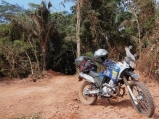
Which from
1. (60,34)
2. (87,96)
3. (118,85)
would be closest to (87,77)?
(87,96)

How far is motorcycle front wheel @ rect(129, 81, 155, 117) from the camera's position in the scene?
146 inches

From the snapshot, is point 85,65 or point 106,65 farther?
point 85,65

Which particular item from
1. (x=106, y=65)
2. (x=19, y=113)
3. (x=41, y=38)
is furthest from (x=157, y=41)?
(x=41, y=38)

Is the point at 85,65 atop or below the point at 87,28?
below

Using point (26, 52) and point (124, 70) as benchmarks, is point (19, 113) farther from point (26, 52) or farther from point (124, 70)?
point (26, 52)

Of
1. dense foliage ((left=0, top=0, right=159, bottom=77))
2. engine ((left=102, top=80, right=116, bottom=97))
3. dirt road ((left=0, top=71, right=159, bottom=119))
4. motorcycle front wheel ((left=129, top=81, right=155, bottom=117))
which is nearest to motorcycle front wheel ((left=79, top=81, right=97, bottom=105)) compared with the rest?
dirt road ((left=0, top=71, right=159, bottom=119))

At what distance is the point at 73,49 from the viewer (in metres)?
14.6

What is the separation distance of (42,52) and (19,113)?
7304mm

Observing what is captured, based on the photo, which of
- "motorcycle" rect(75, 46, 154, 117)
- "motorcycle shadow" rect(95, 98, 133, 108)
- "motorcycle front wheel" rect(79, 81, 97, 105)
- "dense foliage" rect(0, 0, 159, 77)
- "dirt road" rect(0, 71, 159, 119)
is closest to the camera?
"motorcycle" rect(75, 46, 154, 117)

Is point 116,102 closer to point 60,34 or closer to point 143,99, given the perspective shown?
point 143,99

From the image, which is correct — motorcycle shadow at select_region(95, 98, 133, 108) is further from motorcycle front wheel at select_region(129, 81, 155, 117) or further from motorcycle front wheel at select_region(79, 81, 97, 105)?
motorcycle front wheel at select_region(129, 81, 155, 117)

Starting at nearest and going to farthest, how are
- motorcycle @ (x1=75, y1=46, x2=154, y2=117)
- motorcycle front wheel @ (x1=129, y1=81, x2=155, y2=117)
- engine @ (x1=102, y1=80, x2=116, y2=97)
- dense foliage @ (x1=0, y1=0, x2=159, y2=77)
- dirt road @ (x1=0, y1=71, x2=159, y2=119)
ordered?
motorcycle front wheel @ (x1=129, y1=81, x2=155, y2=117) → motorcycle @ (x1=75, y1=46, x2=154, y2=117) → dirt road @ (x1=0, y1=71, x2=159, y2=119) → engine @ (x1=102, y1=80, x2=116, y2=97) → dense foliage @ (x1=0, y1=0, x2=159, y2=77)

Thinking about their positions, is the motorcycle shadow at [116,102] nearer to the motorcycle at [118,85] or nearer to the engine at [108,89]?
the motorcycle at [118,85]

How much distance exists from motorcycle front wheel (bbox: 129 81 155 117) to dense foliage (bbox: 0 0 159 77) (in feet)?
16.8
